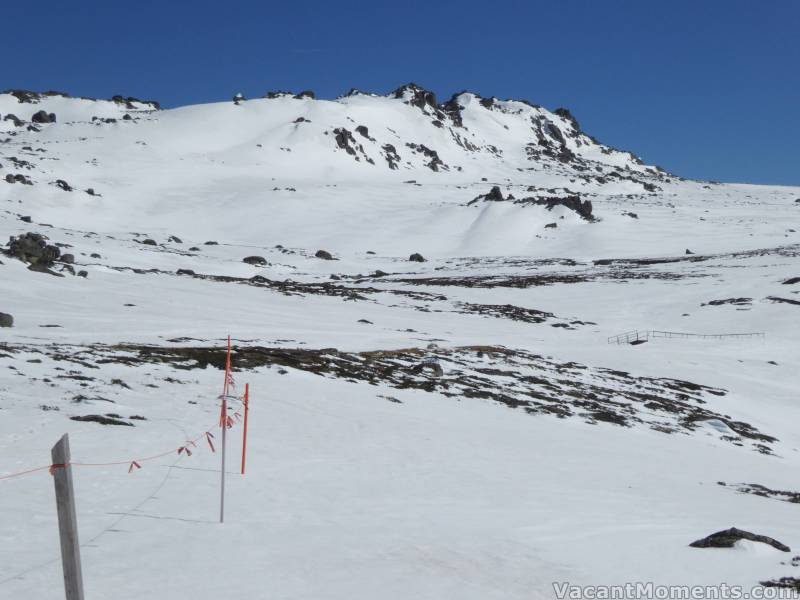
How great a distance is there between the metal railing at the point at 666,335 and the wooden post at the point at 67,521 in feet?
130

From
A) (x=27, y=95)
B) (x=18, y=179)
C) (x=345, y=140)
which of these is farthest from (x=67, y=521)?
(x=27, y=95)

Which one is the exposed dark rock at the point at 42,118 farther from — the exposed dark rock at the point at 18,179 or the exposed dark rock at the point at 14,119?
the exposed dark rock at the point at 18,179

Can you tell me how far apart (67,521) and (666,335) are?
44.7 m

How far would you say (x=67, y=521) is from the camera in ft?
16.0

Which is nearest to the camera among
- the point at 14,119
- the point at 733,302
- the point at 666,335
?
the point at 666,335

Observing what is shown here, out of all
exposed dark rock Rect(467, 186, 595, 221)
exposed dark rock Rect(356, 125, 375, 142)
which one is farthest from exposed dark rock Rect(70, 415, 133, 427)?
exposed dark rock Rect(356, 125, 375, 142)

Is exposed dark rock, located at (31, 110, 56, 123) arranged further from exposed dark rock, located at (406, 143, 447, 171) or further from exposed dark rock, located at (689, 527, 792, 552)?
exposed dark rock, located at (689, 527, 792, 552)

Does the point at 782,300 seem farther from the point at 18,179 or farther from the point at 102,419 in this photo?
the point at 18,179

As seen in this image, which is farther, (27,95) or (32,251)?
(27,95)

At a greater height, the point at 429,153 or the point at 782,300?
the point at 429,153

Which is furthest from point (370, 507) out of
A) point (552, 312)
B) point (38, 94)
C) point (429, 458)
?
point (38, 94)

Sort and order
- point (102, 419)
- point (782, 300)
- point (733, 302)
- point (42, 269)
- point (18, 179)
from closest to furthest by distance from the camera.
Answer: point (102, 419)
point (42, 269)
point (782, 300)
point (733, 302)
point (18, 179)

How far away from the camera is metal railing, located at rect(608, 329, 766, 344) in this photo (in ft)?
138

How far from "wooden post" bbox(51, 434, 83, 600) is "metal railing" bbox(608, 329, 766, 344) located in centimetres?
3973
